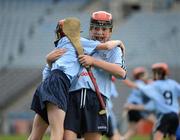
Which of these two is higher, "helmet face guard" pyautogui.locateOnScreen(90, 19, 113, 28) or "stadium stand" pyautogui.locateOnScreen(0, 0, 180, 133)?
"helmet face guard" pyautogui.locateOnScreen(90, 19, 113, 28)

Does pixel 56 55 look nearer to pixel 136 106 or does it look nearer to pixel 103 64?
pixel 103 64

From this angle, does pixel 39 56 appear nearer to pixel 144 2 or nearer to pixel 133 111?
pixel 144 2

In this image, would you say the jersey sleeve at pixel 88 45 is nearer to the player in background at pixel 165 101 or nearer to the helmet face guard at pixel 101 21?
the helmet face guard at pixel 101 21

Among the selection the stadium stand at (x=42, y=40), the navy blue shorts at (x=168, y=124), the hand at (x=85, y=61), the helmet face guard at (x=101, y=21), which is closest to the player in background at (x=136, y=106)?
the navy blue shorts at (x=168, y=124)

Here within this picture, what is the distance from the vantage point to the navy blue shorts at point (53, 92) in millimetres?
8250

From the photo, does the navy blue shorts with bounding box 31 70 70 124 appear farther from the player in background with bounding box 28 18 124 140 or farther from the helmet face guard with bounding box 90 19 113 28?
the helmet face guard with bounding box 90 19 113 28

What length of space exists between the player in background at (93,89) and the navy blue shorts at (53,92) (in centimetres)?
19

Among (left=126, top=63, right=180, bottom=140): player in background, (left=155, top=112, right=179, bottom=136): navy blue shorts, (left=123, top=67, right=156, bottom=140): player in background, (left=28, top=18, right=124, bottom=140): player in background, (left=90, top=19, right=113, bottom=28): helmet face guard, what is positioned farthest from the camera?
(left=123, top=67, right=156, bottom=140): player in background

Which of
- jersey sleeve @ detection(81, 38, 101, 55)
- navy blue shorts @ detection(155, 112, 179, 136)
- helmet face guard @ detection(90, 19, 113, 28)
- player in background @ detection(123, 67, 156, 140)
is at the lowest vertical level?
player in background @ detection(123, 67, 156, 140)

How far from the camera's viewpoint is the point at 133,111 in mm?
19328

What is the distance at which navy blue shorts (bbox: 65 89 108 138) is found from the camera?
8484mm

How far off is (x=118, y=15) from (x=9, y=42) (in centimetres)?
480

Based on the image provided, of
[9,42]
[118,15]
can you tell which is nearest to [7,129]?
[9,42]

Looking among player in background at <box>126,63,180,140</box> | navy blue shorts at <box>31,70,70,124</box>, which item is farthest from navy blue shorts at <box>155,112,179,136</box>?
navy blue shorts at <box>31,70,70,124</box>
